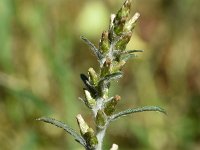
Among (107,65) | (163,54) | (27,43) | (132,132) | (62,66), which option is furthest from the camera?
(163,54)

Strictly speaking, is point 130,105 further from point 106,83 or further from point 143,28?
point 106,83

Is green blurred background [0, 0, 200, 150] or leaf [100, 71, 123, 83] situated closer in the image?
leaf [100, 71, 123, 83]

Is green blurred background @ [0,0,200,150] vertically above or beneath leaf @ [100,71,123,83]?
above

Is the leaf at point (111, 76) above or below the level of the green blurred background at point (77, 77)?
below

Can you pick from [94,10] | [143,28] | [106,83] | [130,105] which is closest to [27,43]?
[94,10]

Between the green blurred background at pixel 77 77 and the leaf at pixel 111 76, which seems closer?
the leaf at pixel 111 76

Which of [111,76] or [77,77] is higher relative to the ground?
[77,77]

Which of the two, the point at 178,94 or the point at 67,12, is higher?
the point at 67,12

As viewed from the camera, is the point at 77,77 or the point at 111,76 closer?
the point at 111,76
